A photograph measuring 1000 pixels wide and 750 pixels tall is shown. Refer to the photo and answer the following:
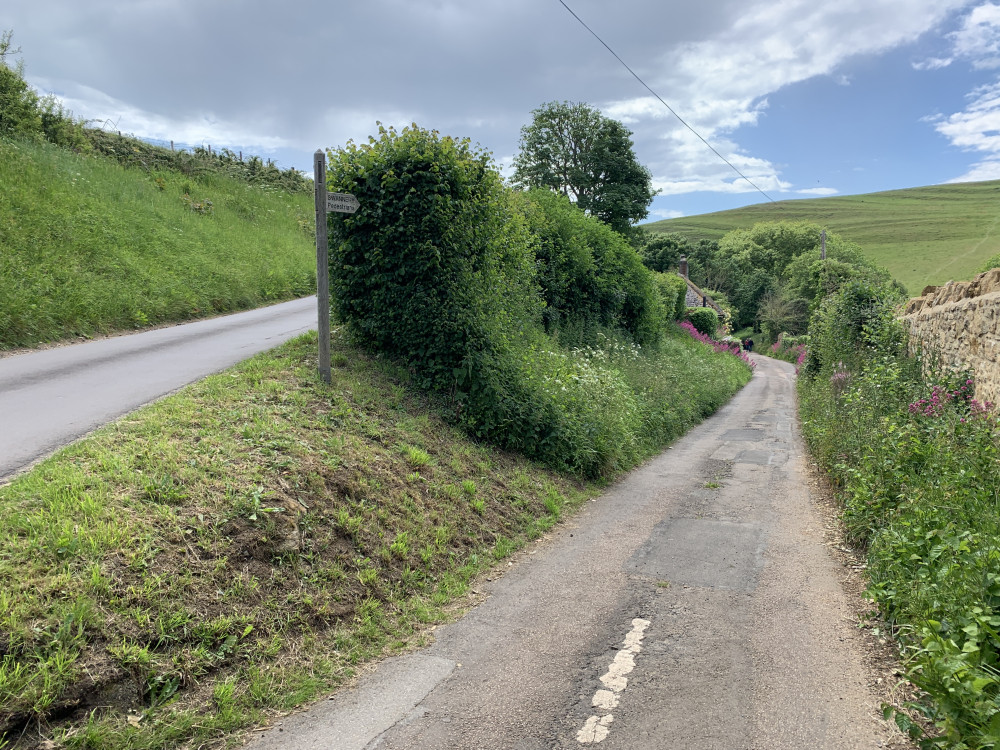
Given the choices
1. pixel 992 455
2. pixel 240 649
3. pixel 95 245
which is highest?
Answer: pixel 95 245

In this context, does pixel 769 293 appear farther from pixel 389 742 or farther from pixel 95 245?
pixel 389 742

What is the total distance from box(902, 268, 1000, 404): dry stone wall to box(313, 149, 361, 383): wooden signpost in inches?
290

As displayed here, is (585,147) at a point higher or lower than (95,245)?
higher

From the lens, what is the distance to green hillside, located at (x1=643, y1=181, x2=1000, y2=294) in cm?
8519

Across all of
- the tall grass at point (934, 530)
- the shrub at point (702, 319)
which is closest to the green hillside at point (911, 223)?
the shrub at point (702, 319)

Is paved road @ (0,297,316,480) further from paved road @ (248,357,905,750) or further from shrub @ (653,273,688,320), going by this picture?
shrub @ (653,273,688,320)

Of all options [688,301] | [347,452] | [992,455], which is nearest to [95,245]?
[347,452]

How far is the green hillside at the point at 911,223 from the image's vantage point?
85188mm

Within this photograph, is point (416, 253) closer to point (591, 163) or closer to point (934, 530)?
point (934, 530)

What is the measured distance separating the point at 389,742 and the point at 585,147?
4104cm

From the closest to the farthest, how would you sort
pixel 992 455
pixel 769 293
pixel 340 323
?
pixel 992 455, pixel 340 323, pixel 769 293

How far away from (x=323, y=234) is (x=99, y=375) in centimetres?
384

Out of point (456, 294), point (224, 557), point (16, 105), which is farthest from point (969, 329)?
point (16, 105)

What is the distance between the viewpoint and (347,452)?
231 inches
